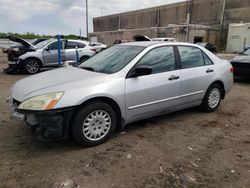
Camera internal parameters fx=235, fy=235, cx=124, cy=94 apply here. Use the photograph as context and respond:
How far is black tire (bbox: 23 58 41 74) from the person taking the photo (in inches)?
389

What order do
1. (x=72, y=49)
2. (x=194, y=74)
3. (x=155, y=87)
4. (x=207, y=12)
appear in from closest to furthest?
1. (x=155, y=87)
2. (x=194, y=74)
3. (x=72, y=49)
4. (x=207, y=12)

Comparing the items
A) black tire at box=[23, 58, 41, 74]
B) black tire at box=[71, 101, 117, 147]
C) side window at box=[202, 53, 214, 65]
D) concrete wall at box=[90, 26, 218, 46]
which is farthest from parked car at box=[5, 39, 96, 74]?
concrete wall at box=[90, 26, 218, 46]

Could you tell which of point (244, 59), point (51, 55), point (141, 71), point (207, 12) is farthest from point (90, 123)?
point (207, 12)

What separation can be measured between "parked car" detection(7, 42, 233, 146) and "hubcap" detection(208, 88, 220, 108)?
0.02 metres

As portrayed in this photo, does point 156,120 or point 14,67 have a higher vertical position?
point 14,67

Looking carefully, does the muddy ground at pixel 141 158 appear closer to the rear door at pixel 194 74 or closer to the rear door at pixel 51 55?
the rear door at pixel 194 74

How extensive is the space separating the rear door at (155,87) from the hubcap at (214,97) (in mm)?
1062

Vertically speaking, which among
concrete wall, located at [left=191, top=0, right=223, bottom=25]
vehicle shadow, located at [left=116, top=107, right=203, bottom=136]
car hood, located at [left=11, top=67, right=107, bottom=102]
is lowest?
vehicle shadow, located at [left=116, top=107, right=203, bottom=136]

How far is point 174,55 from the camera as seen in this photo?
4266mm

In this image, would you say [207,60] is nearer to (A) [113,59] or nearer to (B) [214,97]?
(B) [214,97]

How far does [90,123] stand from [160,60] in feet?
5.47

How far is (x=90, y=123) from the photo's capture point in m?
3.32

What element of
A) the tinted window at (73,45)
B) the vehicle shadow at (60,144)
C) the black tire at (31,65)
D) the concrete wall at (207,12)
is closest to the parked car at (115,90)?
the vehicle shadow at (60,144)

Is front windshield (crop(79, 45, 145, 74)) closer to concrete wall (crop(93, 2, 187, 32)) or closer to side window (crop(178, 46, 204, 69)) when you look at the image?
side window (crop(178, 46, 204, 69))
